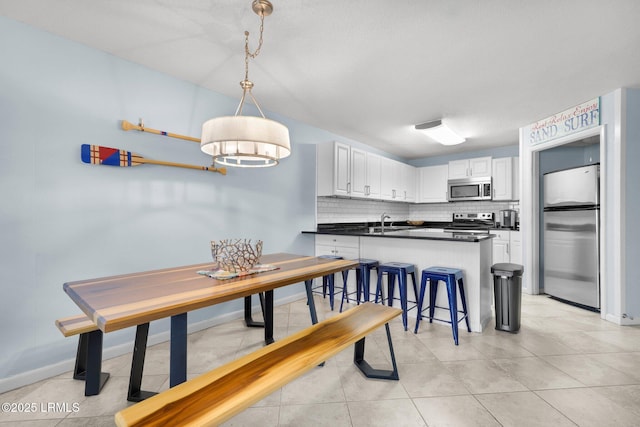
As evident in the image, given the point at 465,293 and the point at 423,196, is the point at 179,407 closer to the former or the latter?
the point at 465,293

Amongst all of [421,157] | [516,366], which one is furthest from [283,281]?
[421,157]

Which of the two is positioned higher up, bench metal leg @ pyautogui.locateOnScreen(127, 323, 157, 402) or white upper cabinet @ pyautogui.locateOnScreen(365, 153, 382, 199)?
white upper cabinet @ pyautogui.locateOnScreen(365, 153, 382, 199)

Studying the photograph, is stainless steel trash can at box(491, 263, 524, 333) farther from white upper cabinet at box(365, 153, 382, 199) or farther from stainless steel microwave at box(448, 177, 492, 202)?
stainless steel microwave at box(448, 177, 492, 202)

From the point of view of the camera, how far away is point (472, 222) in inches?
Answer: 232

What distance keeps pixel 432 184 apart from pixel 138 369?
5.83m

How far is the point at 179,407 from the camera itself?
111cm

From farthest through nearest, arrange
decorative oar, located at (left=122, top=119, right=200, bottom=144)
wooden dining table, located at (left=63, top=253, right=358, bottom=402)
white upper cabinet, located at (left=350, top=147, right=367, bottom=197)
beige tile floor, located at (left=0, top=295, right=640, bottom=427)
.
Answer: white upper cabinet, located at (left=350, top=147, right=367, bottom=197) < decorative oar, located at (left=122, top=119, right=200, bottom=144) < beige tile floor, located at (left=0, top=295, right=640, bottom=427) < wooden dining table, located at (left=63, top=253, right=358, bottom=402)

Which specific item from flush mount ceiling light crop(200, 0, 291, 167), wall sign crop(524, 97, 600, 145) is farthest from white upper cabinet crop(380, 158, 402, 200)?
flush mount ceiling light crop(200, 0, 291, 167)

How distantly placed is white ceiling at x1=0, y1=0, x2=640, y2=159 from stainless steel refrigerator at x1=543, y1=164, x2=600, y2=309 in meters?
0.98

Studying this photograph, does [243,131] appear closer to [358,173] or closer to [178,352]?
[178,352]

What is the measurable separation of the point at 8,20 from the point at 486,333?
459 cm

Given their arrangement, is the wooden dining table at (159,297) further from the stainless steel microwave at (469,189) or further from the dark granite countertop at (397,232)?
the stainless steel microwave at (469,189)

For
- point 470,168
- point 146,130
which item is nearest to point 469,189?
point 470,168

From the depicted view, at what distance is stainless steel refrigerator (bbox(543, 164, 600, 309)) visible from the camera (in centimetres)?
351
